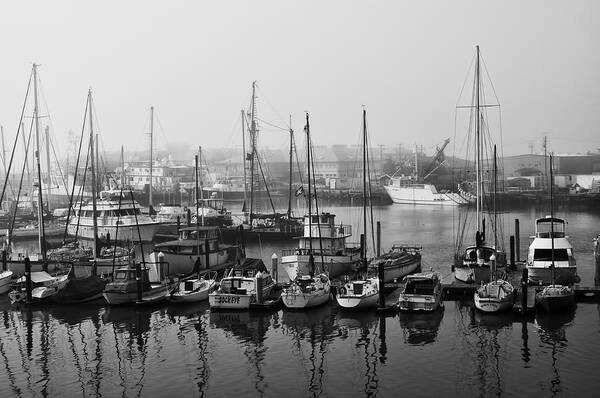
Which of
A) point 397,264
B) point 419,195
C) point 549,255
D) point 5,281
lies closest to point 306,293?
point 397,264

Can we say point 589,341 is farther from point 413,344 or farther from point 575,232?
point 575,232

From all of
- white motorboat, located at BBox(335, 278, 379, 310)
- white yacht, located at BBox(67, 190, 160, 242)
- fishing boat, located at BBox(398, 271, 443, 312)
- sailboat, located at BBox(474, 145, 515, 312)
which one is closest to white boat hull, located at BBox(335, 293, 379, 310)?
white motorboat, located at BBox(335, 278, 379, 310)

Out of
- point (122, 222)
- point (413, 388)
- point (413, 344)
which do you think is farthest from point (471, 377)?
point (122, 222)

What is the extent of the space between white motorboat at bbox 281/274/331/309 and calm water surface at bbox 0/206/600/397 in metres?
0.50

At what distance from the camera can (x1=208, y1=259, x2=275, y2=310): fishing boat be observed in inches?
1382

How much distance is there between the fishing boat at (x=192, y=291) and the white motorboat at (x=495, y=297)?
48.1 ft

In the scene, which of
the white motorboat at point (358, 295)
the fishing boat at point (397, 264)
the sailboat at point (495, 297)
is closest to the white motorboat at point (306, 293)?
the white motorboat at point (358, 295)

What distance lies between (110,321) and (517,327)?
65.0ft

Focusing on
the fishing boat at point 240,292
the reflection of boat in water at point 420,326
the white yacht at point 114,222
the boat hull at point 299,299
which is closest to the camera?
the reflection of boat in water at point 420,326

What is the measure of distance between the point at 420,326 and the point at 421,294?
2970 millimetres

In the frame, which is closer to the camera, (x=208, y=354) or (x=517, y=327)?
(x=208, y=354)

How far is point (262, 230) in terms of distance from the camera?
236ft

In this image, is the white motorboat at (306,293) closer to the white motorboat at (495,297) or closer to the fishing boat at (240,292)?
the fishing boat at (240,292)

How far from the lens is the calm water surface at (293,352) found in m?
24.1
